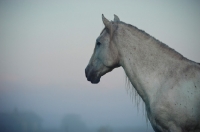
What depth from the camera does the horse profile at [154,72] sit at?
5312mm

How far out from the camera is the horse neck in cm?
572

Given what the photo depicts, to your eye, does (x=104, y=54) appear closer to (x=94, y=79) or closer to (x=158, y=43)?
(x=94, y=79)

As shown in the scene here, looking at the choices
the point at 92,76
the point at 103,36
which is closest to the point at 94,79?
the point at 92,76

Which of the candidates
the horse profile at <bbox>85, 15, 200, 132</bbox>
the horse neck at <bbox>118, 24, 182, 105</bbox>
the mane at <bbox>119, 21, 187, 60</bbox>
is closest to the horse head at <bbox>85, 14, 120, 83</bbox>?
the horse profile at <bbox>85, 15, 200, 132</bbox>

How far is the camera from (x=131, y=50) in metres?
6.07

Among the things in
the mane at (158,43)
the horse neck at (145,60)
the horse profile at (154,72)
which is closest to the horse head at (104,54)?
the horse profile at (154,72)

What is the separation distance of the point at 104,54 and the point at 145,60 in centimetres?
93

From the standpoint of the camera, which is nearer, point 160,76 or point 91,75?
point 160,76

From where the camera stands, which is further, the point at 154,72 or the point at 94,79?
the point at 94,79

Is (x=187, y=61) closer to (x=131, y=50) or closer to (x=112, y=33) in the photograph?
(x=131, y=50)

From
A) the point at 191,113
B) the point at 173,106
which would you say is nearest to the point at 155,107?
the point at 173,106

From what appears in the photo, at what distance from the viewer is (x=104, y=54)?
6301mm

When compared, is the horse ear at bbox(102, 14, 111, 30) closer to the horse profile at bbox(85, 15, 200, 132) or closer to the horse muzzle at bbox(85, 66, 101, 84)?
the horse profile at bbox(85, 15, 200, 132)

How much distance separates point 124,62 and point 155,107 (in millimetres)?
1232
